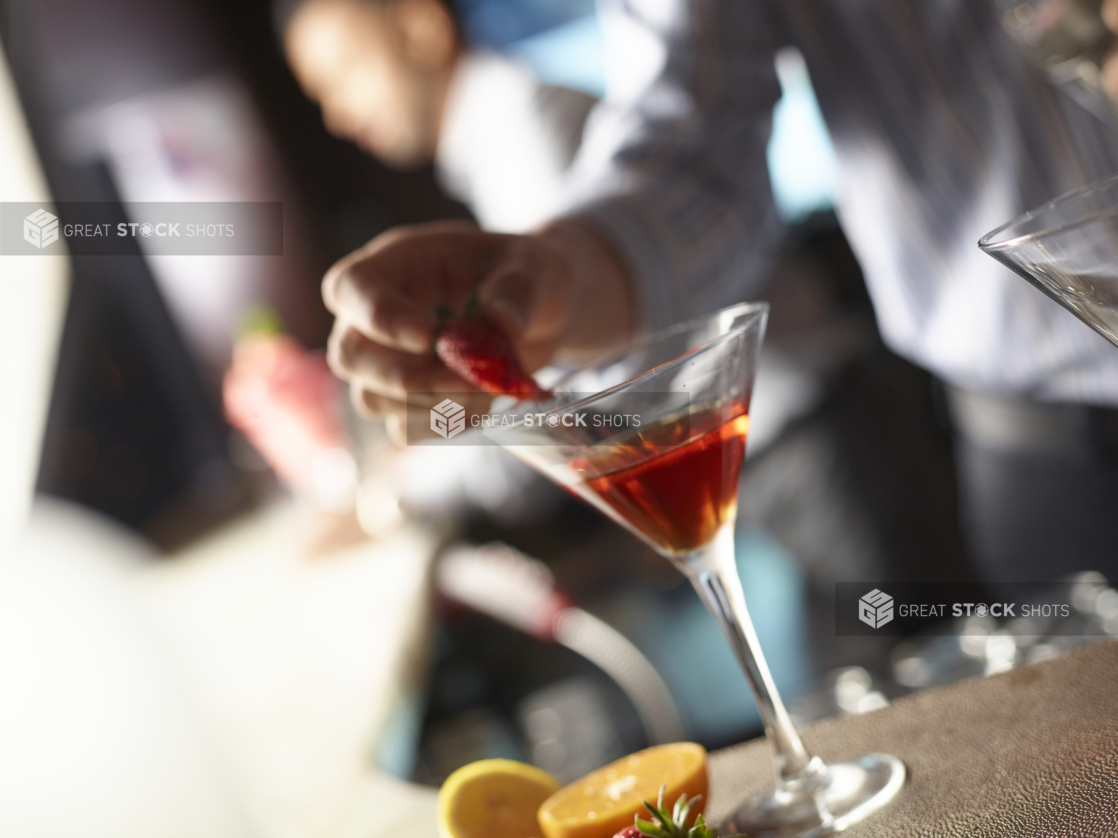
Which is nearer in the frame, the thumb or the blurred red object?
the thumb

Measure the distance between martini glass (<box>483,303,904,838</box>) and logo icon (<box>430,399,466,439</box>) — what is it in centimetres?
10

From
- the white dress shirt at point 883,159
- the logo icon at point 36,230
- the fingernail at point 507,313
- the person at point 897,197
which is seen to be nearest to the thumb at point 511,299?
the fingernail at point 507,313

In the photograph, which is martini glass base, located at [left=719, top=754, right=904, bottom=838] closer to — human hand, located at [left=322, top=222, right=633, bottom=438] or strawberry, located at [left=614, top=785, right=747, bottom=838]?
strawberry, located at [left=614, top=785, right=747, bottom=838]

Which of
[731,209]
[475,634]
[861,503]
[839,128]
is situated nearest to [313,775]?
[731,209]

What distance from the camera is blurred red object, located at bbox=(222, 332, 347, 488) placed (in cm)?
191

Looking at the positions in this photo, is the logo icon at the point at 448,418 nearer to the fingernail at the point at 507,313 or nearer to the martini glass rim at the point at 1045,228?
the fingernail at the point at 507,313

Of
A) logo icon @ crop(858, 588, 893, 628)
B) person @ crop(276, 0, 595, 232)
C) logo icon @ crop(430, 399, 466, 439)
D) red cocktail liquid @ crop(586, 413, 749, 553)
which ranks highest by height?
person @ crop(276, 0, 595, 232)

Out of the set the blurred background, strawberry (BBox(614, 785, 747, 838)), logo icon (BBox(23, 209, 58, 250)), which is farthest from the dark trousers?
logo icon (BBox(23, 209, 58, 250))

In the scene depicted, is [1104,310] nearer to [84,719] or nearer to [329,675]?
[84,719]

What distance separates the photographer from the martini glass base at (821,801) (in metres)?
0.52

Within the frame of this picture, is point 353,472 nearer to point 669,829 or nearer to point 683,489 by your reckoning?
point 683,489

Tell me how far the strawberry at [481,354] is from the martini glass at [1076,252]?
30 cm

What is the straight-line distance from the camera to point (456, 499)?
243cm

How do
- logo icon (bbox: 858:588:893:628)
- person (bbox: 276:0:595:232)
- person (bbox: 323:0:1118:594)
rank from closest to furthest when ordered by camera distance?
1. person (bbox: 323:0:1118:594)
2. logo icon (bbox: 858:588:893:628)
3. person (bbox: 276:0:595:232)
